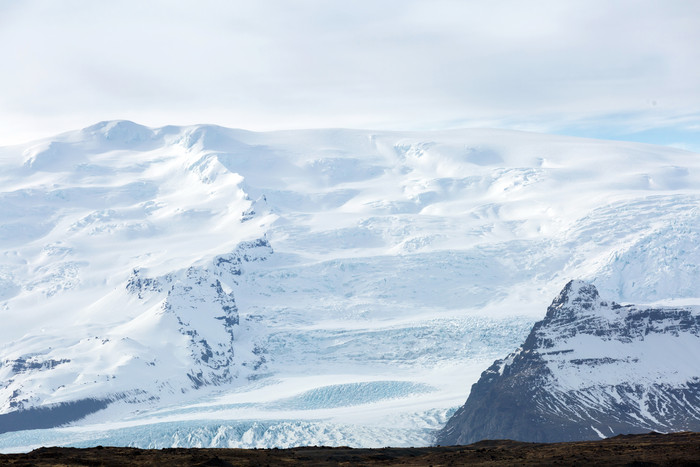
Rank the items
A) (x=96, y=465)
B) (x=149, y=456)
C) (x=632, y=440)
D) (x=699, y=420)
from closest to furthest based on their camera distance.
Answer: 1. (x=96, y=465)
2. (x=149, y=456)
3. (x=632, y=440)
4. (x=699, y=420)

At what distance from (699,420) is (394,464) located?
13083cm

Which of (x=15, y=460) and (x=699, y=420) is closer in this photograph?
(x=15, y=460)

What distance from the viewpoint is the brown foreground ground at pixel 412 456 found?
79.8 m

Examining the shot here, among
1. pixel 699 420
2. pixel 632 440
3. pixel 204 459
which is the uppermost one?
pixel 204 459

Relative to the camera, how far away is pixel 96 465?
3034 inches

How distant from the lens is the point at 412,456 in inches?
3762

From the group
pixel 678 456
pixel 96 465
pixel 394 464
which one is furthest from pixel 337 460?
pixel 678 456

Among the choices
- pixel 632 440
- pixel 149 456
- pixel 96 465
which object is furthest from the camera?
pixel 632 440

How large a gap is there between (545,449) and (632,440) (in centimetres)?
1149

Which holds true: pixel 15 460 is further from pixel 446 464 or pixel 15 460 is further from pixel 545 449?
pixel 545 449

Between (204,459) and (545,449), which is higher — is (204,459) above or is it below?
above

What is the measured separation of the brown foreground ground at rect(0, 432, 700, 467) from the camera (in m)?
79.8

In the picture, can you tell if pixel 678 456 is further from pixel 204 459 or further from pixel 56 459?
pixel 56 459

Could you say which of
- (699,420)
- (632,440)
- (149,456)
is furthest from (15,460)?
(699,420)
